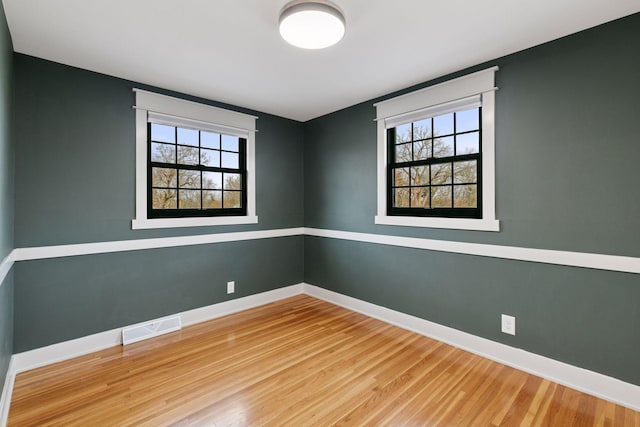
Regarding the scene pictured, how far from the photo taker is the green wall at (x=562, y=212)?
6.60 feet

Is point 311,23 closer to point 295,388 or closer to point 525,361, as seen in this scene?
point 295,388

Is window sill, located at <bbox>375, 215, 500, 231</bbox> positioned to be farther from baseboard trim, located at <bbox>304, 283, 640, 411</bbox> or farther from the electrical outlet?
baseboard trim, located at <bbox>304, 283, 640, 411</bbox>

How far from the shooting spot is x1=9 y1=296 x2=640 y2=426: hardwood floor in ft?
6.20

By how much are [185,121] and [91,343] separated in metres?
2.28

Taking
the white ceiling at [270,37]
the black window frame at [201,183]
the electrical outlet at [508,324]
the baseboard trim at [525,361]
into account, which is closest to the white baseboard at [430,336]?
the baseboard trim at [525,361]

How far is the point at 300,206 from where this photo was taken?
448 centimetres

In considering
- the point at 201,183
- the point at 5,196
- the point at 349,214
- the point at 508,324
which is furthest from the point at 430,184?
the point at 5,196

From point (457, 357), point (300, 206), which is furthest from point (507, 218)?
point (300, 206)

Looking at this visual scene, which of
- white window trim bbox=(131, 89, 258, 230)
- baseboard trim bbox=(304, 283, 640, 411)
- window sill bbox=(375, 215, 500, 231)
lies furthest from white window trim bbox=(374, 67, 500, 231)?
white window trim bbox=(131, 89, 258, 230)

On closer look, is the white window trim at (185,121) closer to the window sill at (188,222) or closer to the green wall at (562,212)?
the window sill at (188,222)

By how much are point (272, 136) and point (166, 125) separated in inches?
52.3

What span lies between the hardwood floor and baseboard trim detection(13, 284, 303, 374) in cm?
9

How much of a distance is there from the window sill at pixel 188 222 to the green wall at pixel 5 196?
3.00ft

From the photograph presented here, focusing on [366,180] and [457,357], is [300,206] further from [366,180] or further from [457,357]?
[457,357]
